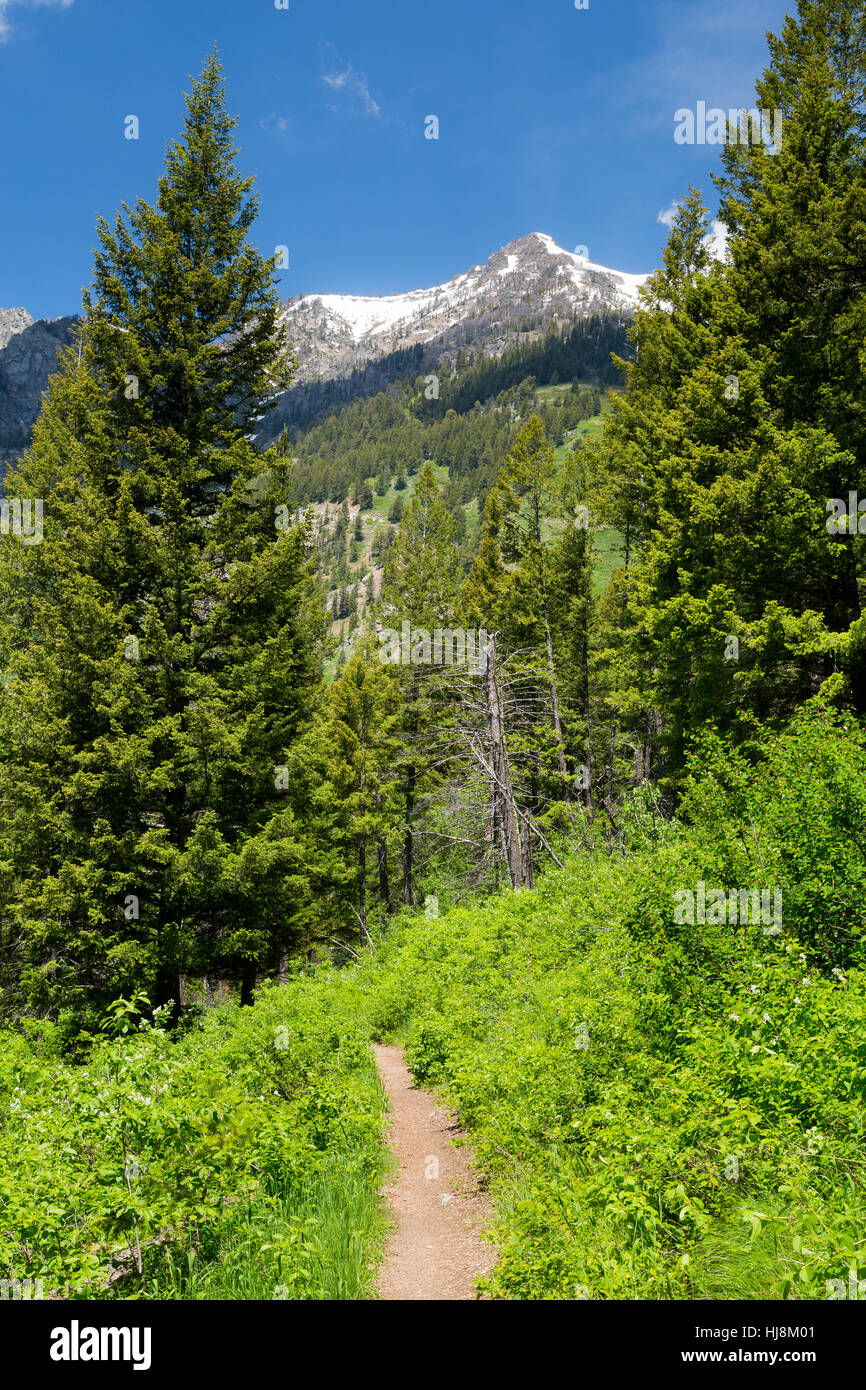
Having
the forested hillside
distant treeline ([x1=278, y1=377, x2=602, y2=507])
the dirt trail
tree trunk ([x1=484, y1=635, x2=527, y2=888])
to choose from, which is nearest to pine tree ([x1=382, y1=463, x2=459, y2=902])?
the forested hillside

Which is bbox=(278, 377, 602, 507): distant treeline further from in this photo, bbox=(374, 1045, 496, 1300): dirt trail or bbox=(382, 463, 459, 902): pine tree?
bbox=(374, 1045, 496, 1300): dirt trail

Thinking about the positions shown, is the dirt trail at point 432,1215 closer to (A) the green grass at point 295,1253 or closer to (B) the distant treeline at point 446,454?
(A) the green grass at point 295,1253

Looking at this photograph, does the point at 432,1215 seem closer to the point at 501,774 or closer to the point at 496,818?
the point at 501,774

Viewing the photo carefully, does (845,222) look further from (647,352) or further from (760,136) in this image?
(647,352)

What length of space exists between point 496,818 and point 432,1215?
1054 cm

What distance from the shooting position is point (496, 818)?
55.0 ft

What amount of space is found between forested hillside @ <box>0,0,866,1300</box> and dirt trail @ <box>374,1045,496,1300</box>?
38cm

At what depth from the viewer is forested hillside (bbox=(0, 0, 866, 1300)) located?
417cm

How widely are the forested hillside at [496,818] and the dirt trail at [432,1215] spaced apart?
376 mm

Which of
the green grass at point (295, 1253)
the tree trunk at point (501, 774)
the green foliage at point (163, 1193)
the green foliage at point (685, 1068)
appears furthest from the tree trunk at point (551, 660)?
the green foliage at point (163, 1193)

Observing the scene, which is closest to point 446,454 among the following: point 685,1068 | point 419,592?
point 419,592

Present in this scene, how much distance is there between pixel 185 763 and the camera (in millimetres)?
12891
